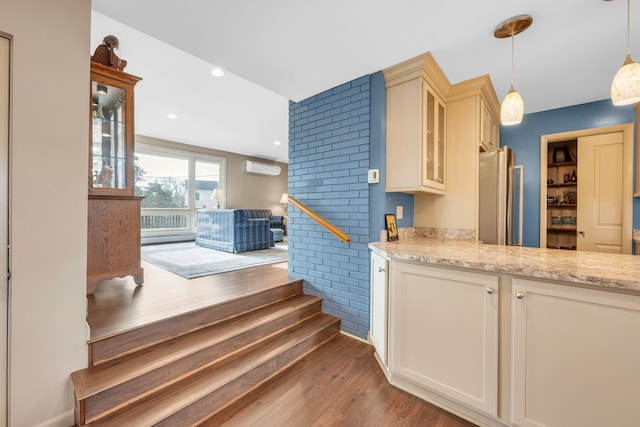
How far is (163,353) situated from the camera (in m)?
1.73

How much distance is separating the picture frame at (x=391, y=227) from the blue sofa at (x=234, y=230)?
3193 mm

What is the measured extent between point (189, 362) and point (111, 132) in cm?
225

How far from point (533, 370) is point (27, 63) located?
9.85 feet

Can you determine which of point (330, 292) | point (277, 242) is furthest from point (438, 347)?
point (277, 242)

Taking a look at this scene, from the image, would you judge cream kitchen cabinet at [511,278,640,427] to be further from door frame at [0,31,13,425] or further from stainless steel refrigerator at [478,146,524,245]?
door frame at [0,31,13,425]

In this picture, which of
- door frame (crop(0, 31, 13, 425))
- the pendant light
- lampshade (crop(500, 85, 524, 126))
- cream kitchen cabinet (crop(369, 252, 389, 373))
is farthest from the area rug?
the pendant light

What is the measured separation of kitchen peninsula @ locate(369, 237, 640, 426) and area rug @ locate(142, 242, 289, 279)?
247 centimetres

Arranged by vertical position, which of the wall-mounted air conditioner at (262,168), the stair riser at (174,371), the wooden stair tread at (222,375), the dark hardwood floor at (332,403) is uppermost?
the wall-mounted air conditioner at (262,168)

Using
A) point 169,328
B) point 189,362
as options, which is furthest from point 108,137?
point 189,362

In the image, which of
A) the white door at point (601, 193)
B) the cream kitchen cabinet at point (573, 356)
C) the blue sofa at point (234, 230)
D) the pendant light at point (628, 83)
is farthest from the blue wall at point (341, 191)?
the white door at point (601, 193)

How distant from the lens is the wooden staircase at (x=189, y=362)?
1.43 metres

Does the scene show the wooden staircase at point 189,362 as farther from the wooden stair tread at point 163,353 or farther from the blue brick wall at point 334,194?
the blue brick wall at point 334,194

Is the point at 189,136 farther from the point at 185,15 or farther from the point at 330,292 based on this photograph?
the point at 330,292

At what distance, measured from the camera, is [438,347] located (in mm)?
1626
